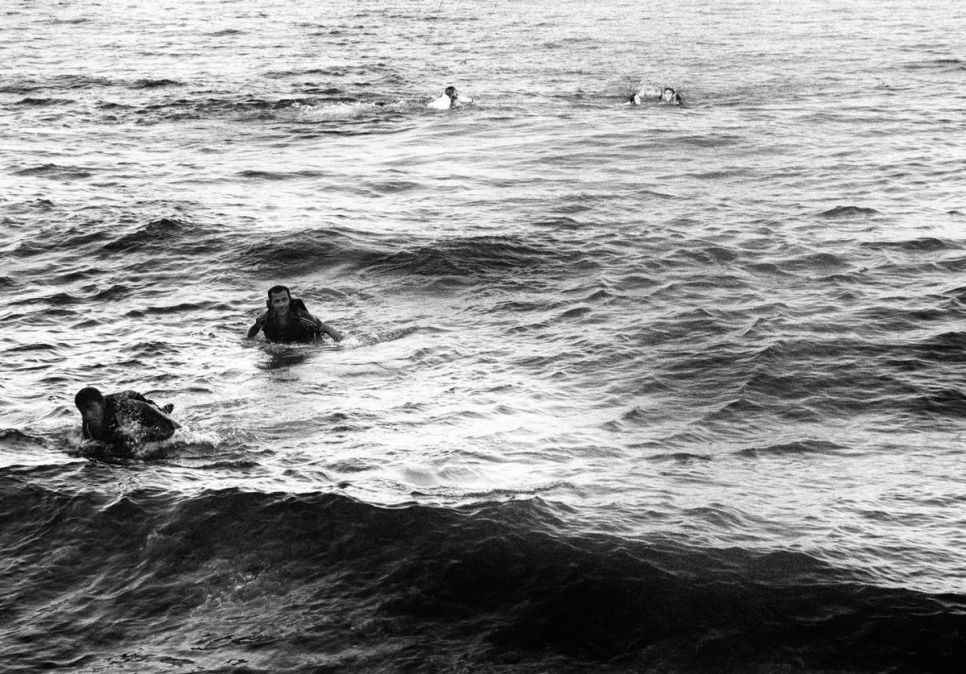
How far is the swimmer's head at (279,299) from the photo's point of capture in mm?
14625

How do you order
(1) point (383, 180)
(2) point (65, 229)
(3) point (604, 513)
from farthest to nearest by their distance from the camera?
(1) point (383, 180) < (2) point (65, 229) < (3) point (604, 513)

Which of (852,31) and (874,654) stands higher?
(852,31)

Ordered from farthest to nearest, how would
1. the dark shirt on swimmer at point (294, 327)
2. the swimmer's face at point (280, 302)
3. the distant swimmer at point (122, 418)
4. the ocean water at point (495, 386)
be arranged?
the dark shirt on swimmer at point (294, 327)
the swimmer's face at point (280, 302)
the distant swimmer at point (122, 418)
the ocean water at point (495, 386)

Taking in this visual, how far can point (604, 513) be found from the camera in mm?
10336

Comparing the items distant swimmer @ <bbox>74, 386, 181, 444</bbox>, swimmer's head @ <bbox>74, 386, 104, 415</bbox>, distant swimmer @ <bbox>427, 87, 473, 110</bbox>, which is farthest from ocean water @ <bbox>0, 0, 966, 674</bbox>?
distant swimmer @ <bbox>427, 87, 473, 110</bbox>

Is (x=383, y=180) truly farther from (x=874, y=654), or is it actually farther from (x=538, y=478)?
(x=874, y=654)

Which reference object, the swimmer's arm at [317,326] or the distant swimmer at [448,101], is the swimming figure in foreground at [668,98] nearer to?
the distant swimmer at [448,101]

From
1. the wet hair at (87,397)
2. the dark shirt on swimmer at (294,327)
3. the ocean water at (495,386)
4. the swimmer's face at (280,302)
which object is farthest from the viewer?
the dark shirt on swimmer at (294,327)

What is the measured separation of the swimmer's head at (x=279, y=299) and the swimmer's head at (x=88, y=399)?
3.37m

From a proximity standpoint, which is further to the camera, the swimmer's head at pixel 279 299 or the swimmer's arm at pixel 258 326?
the swimmer's arm at pixel 258 326

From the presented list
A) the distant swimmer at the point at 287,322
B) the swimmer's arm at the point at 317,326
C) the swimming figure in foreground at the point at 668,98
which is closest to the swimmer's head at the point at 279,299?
the distant swimmer at the point at 287,322

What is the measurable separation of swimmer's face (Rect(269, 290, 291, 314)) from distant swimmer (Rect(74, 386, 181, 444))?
3.11 m

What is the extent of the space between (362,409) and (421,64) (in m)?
27.8

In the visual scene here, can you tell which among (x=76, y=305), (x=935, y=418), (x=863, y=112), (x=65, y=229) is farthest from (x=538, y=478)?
(x=863, y=112)
